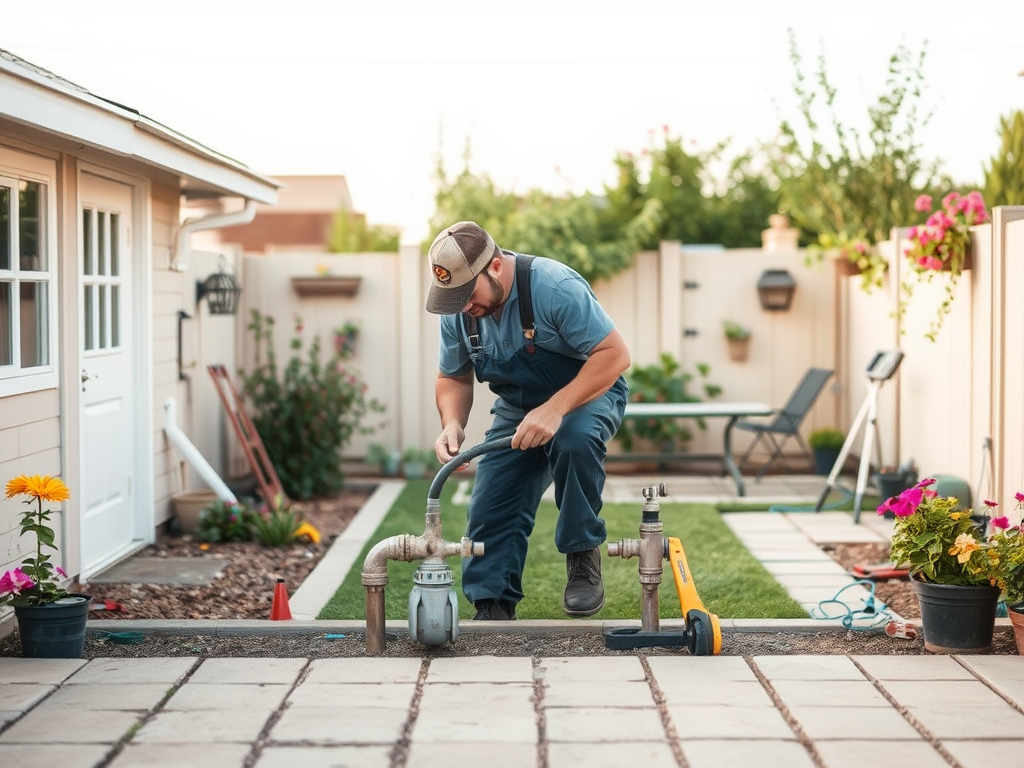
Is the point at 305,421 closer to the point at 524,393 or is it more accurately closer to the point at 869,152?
the point at 524,393

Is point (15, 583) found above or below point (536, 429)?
below

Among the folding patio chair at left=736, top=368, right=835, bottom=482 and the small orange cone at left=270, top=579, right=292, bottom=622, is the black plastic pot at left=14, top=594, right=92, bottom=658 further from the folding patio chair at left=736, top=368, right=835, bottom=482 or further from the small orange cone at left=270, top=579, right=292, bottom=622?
the folding patio chair at left=736, top=368, right=835, bottom=482

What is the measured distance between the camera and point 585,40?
13.4 m

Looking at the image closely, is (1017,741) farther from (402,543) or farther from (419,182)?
(419,182)

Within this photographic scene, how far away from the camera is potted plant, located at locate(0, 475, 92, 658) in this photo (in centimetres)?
438

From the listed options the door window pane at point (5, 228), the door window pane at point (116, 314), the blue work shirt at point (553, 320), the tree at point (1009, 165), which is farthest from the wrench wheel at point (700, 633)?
the tree at point (1009, 165)

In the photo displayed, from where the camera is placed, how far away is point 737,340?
1029 cm

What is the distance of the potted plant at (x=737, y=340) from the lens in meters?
10.2

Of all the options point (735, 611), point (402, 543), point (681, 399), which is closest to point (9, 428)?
point (402, 543)

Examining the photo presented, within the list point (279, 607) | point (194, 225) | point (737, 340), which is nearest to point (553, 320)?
point (279, 607)

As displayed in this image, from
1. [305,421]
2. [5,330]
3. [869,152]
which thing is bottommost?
[305,421]

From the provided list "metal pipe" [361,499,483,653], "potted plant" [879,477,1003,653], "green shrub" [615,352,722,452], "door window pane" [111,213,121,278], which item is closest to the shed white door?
"door window pane" [111,213,121,278]

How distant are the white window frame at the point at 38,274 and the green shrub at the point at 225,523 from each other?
74.5 inches

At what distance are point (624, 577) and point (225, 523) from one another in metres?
2.57
